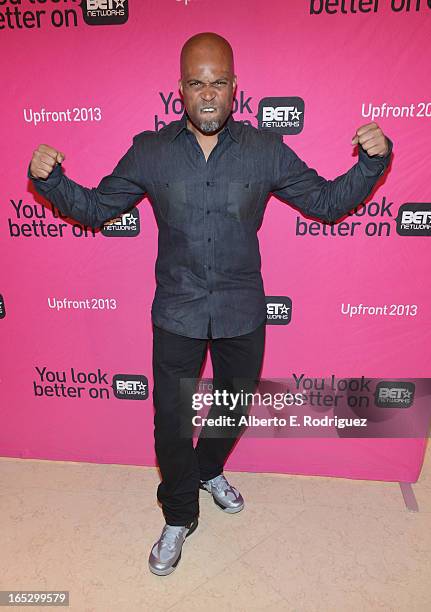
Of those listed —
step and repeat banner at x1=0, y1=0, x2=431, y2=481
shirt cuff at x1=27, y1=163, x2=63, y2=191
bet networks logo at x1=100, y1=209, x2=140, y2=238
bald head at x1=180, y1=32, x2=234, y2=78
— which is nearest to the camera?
bald head at x1=180, y1=32, x2=234, y2=78

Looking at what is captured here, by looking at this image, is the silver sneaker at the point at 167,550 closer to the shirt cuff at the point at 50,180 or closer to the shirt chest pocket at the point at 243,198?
the shirt chest pocket at the point at 243,198

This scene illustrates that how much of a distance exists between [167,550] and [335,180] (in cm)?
156

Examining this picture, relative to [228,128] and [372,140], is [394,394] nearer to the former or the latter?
[372,140]

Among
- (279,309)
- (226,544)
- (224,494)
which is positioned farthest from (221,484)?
(279,309)

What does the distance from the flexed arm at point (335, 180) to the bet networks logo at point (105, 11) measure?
773mm

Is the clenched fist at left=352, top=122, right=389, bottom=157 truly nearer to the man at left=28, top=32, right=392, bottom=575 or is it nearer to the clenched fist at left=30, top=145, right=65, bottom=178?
the man at left=28, top=32, right=392, bottom=575

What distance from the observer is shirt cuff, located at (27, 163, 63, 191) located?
1.66 meters

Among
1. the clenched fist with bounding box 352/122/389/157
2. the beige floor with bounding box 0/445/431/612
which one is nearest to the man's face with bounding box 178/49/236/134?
the clenched fist with bounding box 352/122/389/157

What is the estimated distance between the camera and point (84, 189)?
177cm

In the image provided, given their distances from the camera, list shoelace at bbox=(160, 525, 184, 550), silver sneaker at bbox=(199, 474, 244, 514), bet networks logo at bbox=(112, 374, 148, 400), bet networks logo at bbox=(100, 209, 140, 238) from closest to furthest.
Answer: shoelace at bbox=(160, 525, 184, 550), bet networks logo at bbox=(100, 209, 140, 238), silver sneaker at bbox=(199, 474, 244, 514), bet networks logo at bbox=(112, 374, 148, 400)

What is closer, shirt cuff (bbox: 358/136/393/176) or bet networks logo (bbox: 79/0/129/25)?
shirt cuff (bbox: 358/136/393/176)

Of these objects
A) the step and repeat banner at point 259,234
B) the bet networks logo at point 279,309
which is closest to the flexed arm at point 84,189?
the step and repeat banner at point 259,234

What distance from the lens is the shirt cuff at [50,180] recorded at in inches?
65.2

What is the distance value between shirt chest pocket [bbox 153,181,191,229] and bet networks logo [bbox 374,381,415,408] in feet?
4.05
